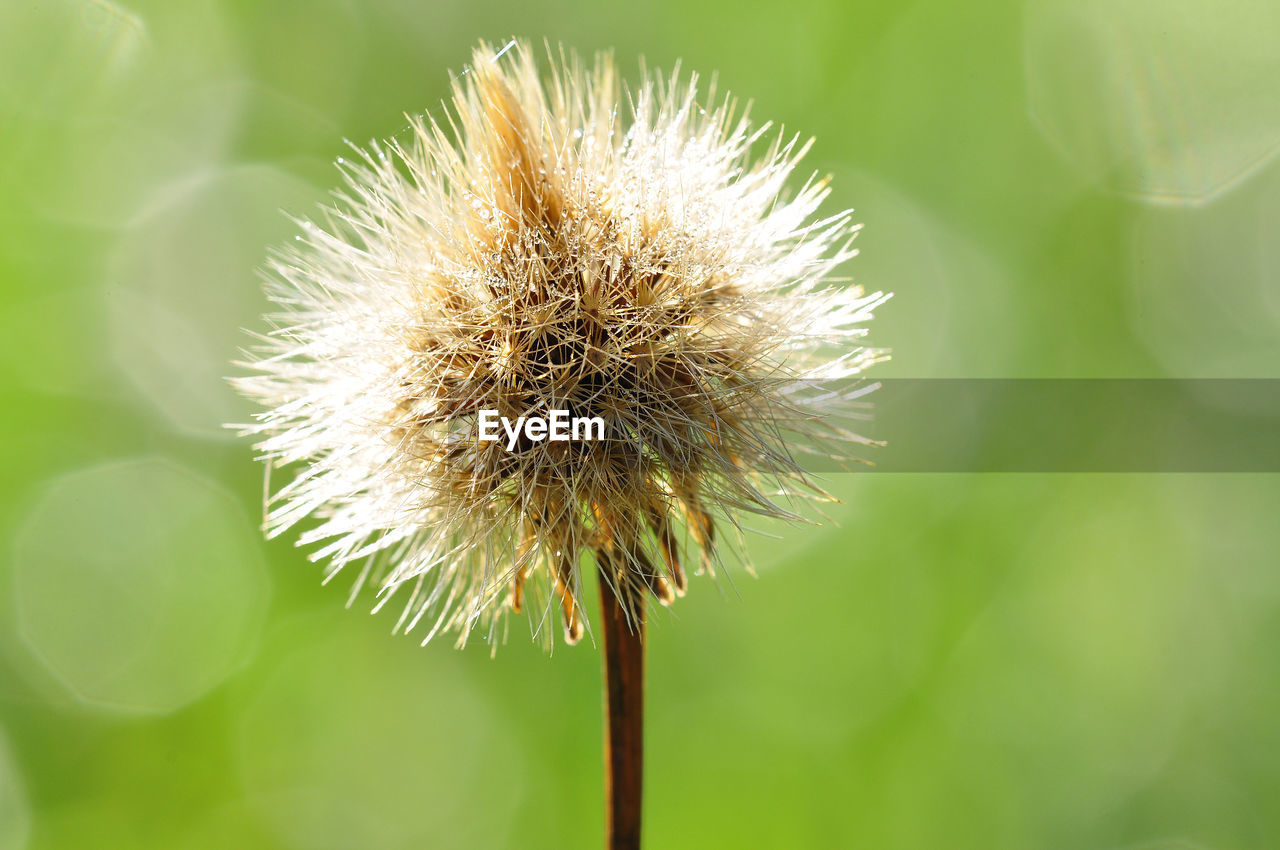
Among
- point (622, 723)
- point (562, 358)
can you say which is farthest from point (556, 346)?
point (622, 723)

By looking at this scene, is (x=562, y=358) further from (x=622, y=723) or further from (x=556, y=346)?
A: (x=622, y=723)

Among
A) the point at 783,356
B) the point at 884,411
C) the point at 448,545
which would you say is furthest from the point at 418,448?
the point at 884,411

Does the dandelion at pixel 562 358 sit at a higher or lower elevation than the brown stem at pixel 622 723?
higher

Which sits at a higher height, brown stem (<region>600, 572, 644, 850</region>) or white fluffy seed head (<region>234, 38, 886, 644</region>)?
white fluffy seed head (<region>234, 38, 886, 644</region>)

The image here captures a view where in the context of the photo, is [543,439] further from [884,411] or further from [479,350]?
[884,411]

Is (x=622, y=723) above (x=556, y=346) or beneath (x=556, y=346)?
beneath

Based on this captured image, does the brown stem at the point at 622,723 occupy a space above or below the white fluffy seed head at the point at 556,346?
below
